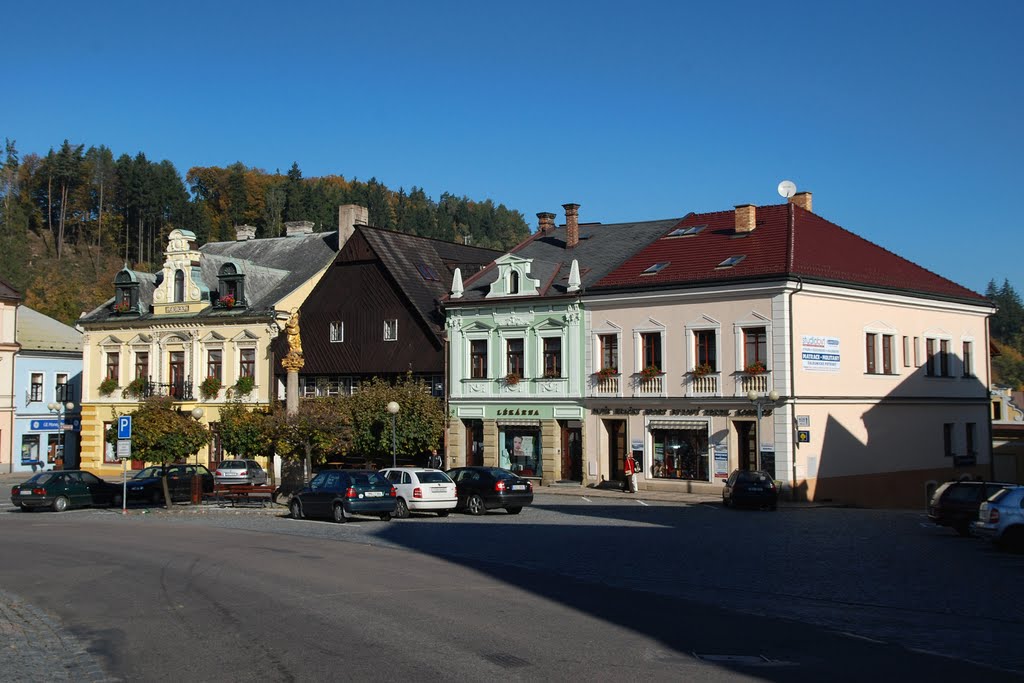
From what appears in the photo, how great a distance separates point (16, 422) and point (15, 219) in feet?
223

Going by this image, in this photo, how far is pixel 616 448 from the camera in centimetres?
4519

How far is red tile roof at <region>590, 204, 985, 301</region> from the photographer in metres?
41.2

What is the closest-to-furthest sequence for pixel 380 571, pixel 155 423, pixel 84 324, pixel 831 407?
pixel 380 571 → pixel 155 423 → pixel 831 407 → pixel 84 324

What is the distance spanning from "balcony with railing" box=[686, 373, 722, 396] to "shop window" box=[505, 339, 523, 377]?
8349 mm

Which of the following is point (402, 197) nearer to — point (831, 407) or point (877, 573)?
point (831, 407)

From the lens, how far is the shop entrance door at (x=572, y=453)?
150ft

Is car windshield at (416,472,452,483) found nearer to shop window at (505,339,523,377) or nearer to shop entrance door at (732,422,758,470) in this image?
shop entrance door at (732,422,758,470)

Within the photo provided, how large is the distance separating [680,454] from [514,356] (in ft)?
29.5

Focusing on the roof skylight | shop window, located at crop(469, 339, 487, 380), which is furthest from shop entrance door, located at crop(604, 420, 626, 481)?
shop window, located at crop(469, 339, 487, 380)

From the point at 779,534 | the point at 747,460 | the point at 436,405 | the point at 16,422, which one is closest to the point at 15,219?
the point at 16,422

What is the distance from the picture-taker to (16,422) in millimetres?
64625

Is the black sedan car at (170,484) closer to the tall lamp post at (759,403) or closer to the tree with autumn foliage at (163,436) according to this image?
the tree with autumn foliage at (163,436)

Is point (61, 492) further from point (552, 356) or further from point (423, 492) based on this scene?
point (552, 356)

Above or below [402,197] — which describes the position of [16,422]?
below
